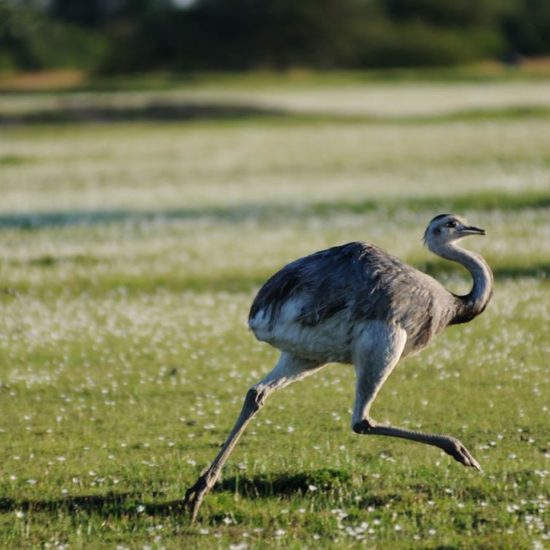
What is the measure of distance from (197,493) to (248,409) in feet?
2.37

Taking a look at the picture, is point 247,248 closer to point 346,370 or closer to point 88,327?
point 88,327

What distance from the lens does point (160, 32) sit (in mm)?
99000

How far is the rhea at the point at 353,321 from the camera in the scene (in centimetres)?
902

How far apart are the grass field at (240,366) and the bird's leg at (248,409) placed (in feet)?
0.44

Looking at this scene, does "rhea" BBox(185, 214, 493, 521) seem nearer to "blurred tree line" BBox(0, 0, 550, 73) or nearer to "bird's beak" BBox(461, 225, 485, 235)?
"bird's beak" BBox(461, 225, 485, 235)

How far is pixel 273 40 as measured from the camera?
9938 cm

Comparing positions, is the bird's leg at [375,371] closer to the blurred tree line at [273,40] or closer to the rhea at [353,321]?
the rhea at [353,321]

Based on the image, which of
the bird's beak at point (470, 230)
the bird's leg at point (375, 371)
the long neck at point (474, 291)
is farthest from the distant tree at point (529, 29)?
the bird's leg at point (375, 371)

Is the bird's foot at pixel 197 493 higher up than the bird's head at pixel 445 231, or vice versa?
the bird's head at pixel 445 231

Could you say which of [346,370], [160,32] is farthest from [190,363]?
[160,32]

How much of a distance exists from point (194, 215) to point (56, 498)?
690 inches

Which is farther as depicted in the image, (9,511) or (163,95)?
(163,95)

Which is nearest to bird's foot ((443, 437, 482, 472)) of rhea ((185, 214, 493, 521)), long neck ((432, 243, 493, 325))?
rhea ((185, 214, 493, 521))

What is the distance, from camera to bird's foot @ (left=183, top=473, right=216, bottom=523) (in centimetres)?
866
